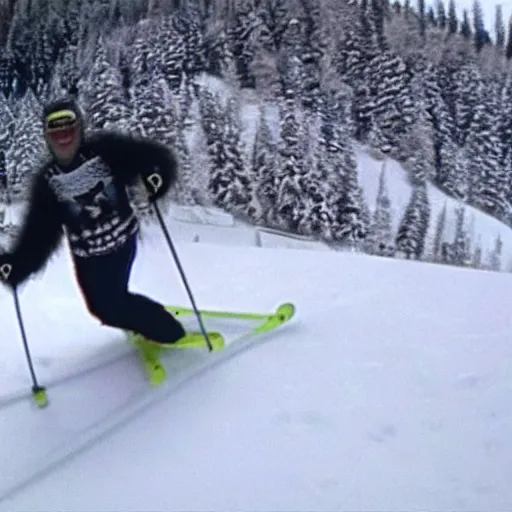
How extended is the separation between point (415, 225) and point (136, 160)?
53cm

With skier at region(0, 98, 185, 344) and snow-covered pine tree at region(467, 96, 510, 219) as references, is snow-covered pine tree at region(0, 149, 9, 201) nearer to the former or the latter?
skier at region(0, 98, 185, 344)

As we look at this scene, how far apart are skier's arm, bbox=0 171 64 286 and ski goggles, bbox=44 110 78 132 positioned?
0.07 meters

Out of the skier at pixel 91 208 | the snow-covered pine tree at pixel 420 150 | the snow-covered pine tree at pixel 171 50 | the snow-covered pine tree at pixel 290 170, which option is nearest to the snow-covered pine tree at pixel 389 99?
the snow-covered pine tree at pixel 420 150

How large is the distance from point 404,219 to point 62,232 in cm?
58

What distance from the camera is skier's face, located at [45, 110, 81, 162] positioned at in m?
Answer: 0.92

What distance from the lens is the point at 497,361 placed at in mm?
1041

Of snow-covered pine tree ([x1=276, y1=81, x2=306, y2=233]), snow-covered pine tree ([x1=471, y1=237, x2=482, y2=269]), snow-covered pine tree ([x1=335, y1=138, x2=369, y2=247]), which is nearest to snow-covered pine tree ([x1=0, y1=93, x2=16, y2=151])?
snow-covered pine tree ([x1=276, y1=81, x2=306, y2=233])

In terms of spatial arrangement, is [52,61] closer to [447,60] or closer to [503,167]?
[447,60]

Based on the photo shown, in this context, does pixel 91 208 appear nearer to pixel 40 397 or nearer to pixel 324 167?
pixel 40 397

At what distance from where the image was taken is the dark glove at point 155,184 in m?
0.98

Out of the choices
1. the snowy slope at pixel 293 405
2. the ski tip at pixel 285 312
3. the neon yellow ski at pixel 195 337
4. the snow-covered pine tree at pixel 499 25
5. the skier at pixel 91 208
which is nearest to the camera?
the snowy slope at pixel 293 405

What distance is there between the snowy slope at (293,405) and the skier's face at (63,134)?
298 mm

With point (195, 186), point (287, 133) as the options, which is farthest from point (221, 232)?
point (287, 133)

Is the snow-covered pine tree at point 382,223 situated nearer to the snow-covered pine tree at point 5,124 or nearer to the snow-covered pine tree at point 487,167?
the snow-covered pine tree at point 487,167
